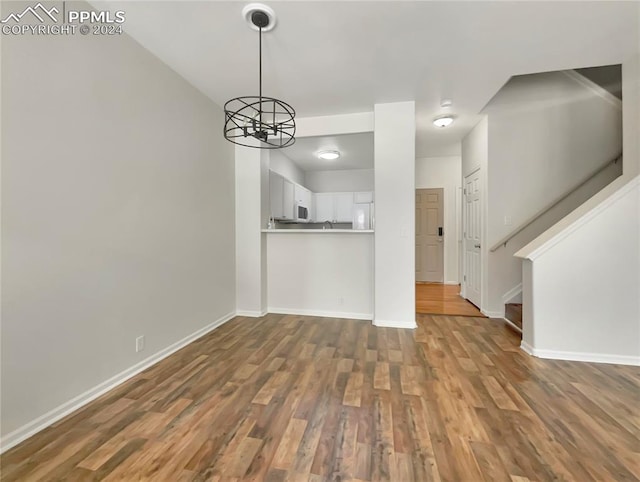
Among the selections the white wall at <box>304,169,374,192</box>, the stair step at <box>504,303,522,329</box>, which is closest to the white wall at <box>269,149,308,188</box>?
the white wall at <box>304,169,374,192</box>

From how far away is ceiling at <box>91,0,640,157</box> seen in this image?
6.47 feet

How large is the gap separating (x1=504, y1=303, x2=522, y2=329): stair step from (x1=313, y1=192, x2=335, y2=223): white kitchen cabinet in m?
3.97

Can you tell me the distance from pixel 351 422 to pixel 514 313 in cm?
282

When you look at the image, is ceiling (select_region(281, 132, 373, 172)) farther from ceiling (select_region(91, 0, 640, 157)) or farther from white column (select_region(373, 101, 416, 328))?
ceiling (select_region(91, 0, 640, 157))

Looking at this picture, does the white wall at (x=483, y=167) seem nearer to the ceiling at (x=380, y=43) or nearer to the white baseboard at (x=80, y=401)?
the ceiling at (x=380, y=43)

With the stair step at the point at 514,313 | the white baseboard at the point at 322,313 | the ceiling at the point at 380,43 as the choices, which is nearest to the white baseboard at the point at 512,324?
the stair step at the point at 514,313

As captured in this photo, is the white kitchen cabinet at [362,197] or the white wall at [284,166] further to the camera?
the white kitchen cabinet at [362,197]

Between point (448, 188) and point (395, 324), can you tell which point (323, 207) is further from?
point (395, 324)

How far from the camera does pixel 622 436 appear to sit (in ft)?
5.13

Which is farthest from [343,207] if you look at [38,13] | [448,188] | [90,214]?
[38,13]

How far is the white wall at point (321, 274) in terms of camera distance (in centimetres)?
381

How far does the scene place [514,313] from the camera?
11.3 feet

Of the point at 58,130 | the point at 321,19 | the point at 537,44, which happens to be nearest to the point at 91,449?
the point at 58,130

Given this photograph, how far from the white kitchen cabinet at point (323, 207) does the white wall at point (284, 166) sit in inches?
23.6
